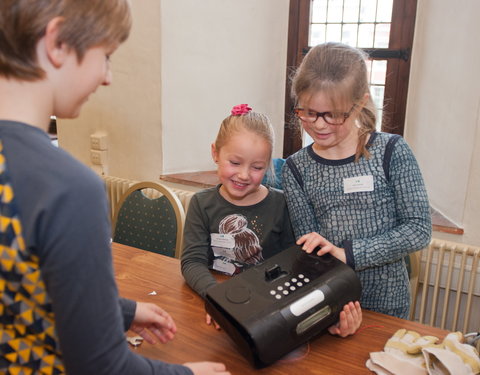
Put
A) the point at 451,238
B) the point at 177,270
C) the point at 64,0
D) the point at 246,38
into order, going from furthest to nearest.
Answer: the point at 246,38 < the point at 451,238 < the point at 177,270 < the point at 64,0

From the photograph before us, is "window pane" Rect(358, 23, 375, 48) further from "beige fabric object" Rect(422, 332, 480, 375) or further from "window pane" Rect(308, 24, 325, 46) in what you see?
"beige fabric object" Rect(422, 332, 480, 375)

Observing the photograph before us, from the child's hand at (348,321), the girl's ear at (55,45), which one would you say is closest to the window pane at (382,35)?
the child's hand at (348,321)

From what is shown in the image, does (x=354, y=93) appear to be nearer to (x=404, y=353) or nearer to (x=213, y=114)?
(x=404, y=353)

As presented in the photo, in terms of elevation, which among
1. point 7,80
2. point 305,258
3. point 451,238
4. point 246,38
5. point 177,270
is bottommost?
point 451,238

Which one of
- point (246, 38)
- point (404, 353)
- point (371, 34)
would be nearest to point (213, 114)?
point (246, 38)

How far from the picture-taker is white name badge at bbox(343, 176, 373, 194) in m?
1.23

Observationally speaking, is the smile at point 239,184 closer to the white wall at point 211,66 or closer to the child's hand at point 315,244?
the child's hand at point 315,244

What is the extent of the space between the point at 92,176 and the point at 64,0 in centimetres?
21

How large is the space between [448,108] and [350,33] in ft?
2.65

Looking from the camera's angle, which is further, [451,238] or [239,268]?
[451,238]

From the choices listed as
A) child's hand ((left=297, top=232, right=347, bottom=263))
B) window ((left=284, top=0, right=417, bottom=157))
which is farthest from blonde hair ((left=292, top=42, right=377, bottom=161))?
window ((left=284, top=0, right=417, bottom=157))

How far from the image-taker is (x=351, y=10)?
262 centimetres

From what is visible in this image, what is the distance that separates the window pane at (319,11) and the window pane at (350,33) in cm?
16

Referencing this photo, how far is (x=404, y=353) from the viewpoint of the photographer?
35.6 inches
